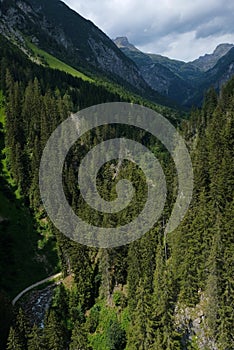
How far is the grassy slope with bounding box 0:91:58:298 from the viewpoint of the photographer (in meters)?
75.7

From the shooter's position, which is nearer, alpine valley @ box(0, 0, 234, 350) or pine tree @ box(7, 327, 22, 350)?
pine tree @ box(7, 327, 22, 350)


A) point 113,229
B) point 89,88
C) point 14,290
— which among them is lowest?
point 14,290

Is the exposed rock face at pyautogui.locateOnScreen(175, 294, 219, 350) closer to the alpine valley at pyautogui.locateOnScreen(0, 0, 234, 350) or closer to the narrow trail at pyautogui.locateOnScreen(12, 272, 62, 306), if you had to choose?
the alpine valley at pyautogui.locateOnScreen(0, 0, 234, 350)

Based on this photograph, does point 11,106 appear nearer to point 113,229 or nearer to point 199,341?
point 113,229

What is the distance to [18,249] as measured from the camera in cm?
8288

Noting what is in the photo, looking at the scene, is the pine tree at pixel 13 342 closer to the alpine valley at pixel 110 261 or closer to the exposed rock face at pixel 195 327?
the alpine valley at pixel 110 261

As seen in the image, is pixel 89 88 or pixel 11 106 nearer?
pixel 11 106

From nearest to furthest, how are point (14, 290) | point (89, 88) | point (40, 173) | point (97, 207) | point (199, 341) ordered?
point (199, 341)
point (14, 290)
point (97, 207)
point (40, 173)
point (89, 88)

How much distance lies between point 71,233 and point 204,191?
113 ft

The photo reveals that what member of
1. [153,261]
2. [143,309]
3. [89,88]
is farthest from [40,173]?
[89,88]

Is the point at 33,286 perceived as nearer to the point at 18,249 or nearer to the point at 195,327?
the point at 18,249

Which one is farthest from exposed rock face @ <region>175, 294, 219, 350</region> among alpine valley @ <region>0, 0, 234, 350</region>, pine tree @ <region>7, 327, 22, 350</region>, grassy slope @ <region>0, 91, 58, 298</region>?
grassy slope @ <region>0, 91, 58, 298</region>

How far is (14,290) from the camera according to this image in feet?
238

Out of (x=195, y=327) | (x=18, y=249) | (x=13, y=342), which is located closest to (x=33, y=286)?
(x=18, y=249)
